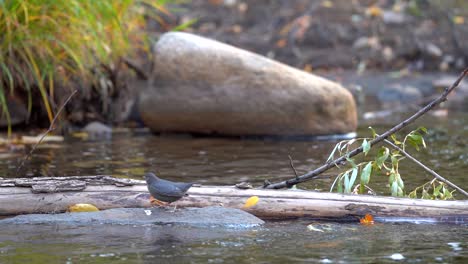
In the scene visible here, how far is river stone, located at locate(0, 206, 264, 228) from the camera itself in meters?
4.62

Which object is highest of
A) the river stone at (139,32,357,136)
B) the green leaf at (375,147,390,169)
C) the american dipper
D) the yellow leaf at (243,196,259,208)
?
the river stone at (139,32,357,136)

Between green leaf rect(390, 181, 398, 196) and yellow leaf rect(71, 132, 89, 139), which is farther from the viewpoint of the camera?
yellow leaf rect(71, 132, 89, 139)

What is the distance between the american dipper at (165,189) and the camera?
4559 mm

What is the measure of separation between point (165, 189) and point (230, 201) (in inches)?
15.8

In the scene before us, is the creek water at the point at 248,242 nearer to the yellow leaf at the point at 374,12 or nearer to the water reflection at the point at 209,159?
the water reflection at the point at 209,159

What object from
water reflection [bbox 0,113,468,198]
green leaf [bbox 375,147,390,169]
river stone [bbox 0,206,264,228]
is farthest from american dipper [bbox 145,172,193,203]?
water reflection [bbox 0,113,468,198]

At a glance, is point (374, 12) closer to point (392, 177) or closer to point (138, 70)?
point (138, 70)

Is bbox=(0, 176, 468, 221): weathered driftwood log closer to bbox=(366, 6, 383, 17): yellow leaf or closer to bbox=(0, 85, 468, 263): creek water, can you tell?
bbox=(0, 85, 468, 263): creek water

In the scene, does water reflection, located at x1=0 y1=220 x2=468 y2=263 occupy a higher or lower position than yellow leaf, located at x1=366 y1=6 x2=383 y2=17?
lower

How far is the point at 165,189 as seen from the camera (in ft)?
14.9

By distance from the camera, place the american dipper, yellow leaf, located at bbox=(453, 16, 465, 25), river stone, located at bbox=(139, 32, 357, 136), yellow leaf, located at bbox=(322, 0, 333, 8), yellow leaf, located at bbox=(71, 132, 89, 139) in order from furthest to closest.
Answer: yellow leaf, located at bbox=(322, 0, 333, 8) < yellow leaf, located at bbox=(453, 16, 465, 25) < yellow leaf, located at bbox=(71, 132, 89, 139) < river stone, located at bbox=(139, 32, 357, 136) < the american dipper

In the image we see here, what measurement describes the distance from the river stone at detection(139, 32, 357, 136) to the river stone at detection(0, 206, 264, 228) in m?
3.95

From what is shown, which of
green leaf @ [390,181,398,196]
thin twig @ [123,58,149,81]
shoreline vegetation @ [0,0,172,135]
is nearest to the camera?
green leaf @ [390,181,398,196]

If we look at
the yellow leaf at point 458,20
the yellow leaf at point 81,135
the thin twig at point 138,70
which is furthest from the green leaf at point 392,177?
the yellow leaf at point 458,20
